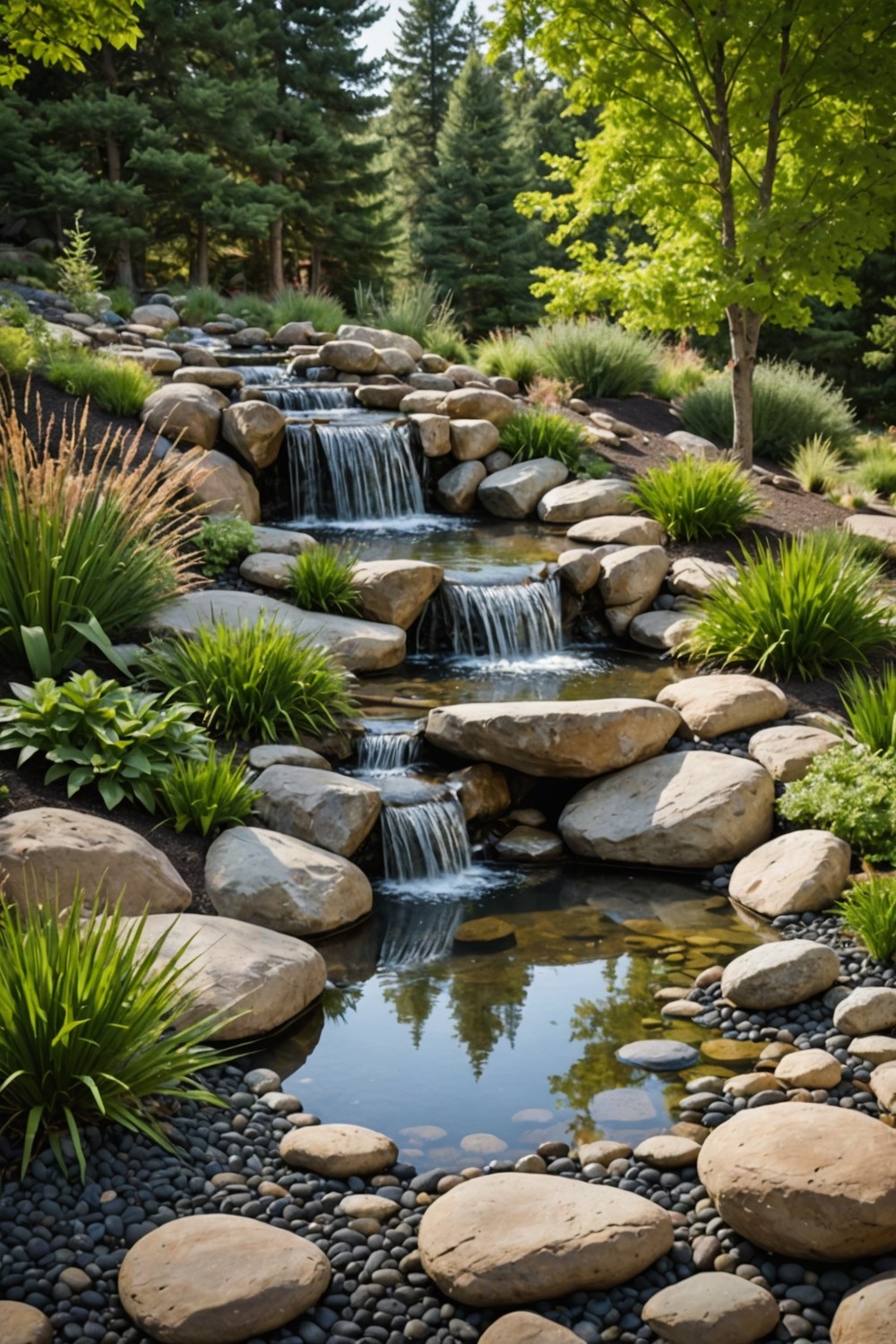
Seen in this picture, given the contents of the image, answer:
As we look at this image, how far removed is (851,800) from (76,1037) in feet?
12.5

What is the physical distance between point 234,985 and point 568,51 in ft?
27.7

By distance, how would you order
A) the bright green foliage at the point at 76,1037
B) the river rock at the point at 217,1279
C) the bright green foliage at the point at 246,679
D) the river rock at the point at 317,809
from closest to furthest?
the river rock at the point at 217,1279 → the bright green foliage at the point at 76,1037 → the river rock at the point at 317,809 → the bright green foliage at the point at 246,679

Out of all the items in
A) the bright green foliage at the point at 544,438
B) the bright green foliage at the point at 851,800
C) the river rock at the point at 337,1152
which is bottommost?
the river rock at the point at 337,1152

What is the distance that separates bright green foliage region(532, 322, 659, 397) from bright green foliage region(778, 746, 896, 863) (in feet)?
30.6

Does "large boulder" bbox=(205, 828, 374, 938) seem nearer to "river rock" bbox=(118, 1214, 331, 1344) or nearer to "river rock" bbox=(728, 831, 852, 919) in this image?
"river rock" bbox=(728, 831, 852, 919)

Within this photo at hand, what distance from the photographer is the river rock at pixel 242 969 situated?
4.15 meters

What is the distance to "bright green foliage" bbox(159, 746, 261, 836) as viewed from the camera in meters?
5.27

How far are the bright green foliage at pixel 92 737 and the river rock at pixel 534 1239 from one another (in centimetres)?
262

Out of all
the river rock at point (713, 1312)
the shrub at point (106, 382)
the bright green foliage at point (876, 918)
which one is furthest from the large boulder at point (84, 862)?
the shrub at point (106, 382)

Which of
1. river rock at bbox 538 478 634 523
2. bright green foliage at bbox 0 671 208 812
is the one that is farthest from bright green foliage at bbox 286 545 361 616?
river rock at bbox 538 478 634 523

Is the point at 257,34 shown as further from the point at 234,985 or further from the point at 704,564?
the point at 234,985

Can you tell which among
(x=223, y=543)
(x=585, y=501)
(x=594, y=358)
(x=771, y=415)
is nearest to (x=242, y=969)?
(x=223, y=543)

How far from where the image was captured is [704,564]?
8.97 metres

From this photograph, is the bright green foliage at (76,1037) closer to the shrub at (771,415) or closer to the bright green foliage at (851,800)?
the bright green foliage at (851,800)
